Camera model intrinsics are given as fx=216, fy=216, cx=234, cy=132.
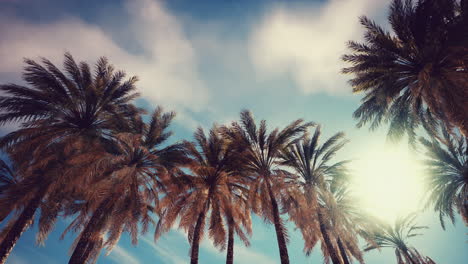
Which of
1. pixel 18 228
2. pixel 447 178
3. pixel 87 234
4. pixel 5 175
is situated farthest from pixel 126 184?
→ pixel 447 178

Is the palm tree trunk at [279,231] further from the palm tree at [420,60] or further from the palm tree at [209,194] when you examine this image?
the palm tree at [420,60]

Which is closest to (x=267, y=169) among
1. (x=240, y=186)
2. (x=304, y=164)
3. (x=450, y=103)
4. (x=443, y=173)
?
(x=240, y=186)

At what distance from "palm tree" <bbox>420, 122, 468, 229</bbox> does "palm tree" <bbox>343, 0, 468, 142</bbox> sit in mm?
6727

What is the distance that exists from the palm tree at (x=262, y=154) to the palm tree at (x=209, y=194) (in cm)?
65

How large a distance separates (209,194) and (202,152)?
96.1 inches

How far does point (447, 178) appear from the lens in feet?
50.3

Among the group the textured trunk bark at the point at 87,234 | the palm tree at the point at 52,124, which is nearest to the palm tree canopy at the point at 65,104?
the palm tree at the point at 52,124

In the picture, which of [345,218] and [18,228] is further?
[345,218]

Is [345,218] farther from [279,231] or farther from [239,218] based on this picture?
[239,218]

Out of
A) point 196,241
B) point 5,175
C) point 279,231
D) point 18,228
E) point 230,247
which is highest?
point 5,175

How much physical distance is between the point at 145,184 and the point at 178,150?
2.57 m

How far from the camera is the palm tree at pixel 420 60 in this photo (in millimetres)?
8445


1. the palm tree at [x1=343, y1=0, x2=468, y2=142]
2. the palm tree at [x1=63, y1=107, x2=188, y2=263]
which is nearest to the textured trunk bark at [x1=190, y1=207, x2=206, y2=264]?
the palm tree at [x1=63, y1=107, x2=188, y2=263]

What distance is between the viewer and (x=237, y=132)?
40.4 ft
